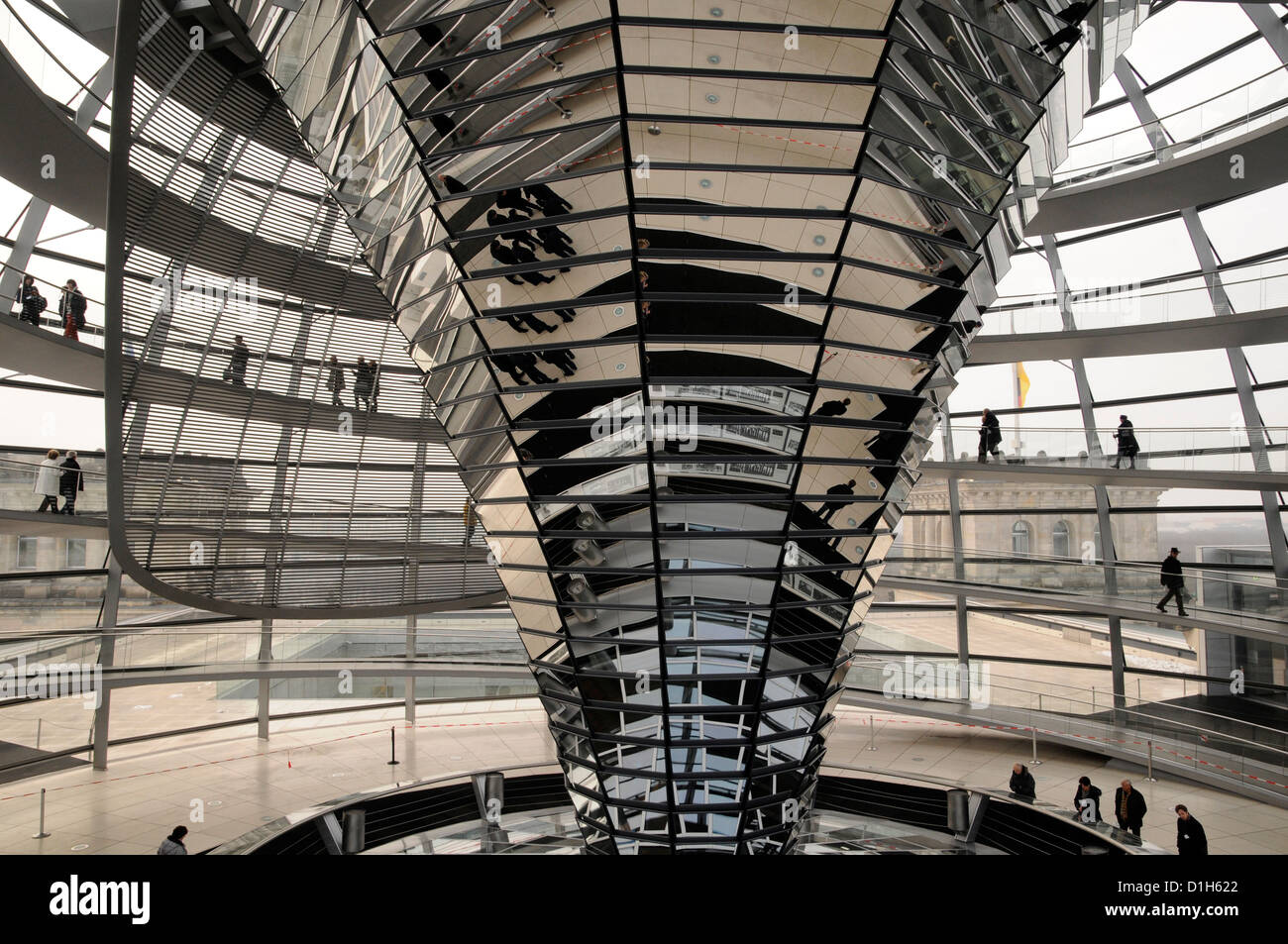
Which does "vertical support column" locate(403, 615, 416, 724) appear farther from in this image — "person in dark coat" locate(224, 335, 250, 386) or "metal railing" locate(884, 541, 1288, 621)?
"metal railing" locate(884, 541, 1288, 621)

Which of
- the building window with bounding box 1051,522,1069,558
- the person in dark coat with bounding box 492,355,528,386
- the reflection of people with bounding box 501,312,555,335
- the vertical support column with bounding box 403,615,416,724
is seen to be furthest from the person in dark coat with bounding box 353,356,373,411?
the building window with bounding box 1051,522,1069,558

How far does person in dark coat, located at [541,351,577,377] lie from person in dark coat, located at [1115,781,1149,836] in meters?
11.1

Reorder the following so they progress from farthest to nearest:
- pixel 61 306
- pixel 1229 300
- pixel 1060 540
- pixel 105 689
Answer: pixel 1060 540
pixel 1229 300
pixel 105 689
pixel 61 306

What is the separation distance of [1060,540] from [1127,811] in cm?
1131

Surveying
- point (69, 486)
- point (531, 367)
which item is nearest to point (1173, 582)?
point (531, 367)

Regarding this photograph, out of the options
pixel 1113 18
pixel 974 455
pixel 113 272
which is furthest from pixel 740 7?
pixel 974 455

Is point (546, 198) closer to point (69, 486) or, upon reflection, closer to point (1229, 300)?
point (69, 486)

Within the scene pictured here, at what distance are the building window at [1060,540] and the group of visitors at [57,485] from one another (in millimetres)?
23269

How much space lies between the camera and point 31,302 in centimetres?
1460

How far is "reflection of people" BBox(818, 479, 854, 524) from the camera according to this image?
9508 millimetres

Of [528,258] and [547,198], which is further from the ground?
[547,198]

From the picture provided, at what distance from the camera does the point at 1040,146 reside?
28.4 ft

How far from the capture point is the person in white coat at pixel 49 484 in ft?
49.5

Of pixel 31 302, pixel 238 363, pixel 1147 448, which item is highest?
pixel 31 302
